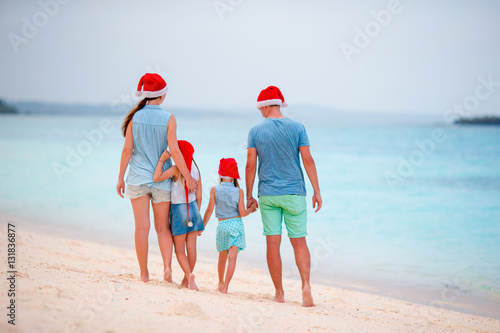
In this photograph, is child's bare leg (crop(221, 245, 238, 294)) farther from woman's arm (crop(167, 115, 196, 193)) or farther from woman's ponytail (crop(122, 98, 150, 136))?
woman's ponytail (crop(122, 98, 150, 136))

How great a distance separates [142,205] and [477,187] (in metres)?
14.1

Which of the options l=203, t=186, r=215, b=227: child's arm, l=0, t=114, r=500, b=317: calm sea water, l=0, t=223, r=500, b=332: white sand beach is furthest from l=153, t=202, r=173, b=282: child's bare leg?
l=0, t=114, r=500, b=317: calm sea water

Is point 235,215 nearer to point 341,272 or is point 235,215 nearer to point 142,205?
point 142,205

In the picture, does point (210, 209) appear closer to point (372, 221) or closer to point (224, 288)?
point (224, 288)

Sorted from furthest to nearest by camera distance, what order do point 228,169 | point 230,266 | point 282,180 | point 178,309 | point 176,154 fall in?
point 228,169 → point 230,266 → point 282,180 → point 176,154 → point 178,309

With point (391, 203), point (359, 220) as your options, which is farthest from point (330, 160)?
point (359, 220)

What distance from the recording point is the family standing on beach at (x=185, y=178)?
159 inches

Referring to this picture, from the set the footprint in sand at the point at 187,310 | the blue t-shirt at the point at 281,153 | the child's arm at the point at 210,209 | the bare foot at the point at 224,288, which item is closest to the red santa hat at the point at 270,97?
the blue t-shirt at the point at 281,153

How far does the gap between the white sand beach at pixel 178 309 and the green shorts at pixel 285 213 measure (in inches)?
24.8

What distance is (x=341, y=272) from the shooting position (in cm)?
667

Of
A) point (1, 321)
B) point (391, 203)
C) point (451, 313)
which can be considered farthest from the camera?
point (391, 203)

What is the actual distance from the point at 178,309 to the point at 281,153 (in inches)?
65.0

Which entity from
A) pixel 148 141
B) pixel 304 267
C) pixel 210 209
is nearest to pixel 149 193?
pixel 148 141

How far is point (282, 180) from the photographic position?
4.11m
